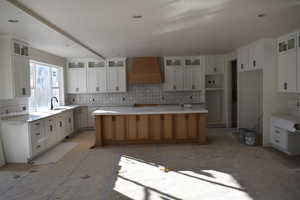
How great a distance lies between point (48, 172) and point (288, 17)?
4651mm

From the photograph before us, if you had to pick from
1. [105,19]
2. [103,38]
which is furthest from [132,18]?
[103,38]

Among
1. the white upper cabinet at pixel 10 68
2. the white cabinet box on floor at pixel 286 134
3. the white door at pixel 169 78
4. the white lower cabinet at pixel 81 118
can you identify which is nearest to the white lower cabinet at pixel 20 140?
the white upper cabinet at pixel 10 68

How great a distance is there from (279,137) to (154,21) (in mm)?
3597

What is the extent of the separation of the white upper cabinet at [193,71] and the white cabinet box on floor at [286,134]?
10.0ft

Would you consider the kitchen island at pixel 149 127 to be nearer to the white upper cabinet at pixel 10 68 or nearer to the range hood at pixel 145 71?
the white upper cabinet at pixel 10 68

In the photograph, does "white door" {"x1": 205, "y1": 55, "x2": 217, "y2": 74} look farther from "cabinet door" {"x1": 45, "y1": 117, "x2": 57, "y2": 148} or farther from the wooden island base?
"cabinet door" {"x1": 45, "y1": 117, "x2": 57, "y2": 148}

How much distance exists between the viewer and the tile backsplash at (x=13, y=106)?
15.2ft

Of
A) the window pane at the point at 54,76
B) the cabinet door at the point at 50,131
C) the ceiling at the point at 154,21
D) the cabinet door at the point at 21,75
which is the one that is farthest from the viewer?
the window pane at the point at 54,76

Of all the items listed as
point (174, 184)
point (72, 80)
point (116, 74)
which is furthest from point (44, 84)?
point (174, 184)

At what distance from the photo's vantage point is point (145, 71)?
24.7 feet

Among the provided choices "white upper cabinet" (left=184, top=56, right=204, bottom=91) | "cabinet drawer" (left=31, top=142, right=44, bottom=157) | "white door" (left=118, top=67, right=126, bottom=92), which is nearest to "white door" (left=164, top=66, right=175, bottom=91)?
"white upper cabinet" (left=184, top=56, right=204, bottom=91)

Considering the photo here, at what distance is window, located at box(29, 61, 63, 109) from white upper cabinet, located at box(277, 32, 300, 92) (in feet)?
19.0

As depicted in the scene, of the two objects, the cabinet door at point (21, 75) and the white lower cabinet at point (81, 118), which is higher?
the cabinet door at point (21, 75)

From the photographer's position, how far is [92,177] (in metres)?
3.72
